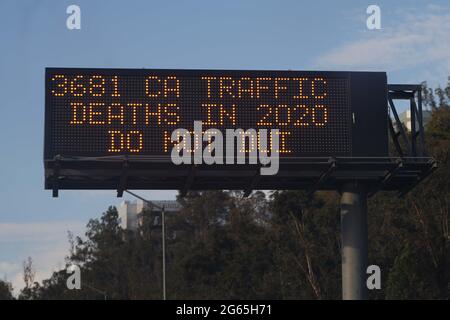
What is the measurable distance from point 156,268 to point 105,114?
282 ft

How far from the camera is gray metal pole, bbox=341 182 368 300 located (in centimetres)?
2328

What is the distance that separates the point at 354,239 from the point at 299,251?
43.8m

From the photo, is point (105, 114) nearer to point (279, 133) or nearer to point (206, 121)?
point (206, 121)

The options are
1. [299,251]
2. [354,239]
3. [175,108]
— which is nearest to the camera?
[175,108]

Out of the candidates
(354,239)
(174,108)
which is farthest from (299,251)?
(174,108)

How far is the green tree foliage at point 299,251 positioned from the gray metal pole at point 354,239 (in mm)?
24668

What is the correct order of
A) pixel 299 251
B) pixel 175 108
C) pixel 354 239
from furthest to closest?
pixel 299 251 → pixel 354 239 → pixel 175 108

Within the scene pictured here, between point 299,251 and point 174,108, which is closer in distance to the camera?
point 174,108

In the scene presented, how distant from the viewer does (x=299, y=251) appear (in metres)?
66.8

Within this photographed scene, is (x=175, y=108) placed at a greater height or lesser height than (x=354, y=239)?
greater

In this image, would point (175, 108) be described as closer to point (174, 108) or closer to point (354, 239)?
point (174, 108)

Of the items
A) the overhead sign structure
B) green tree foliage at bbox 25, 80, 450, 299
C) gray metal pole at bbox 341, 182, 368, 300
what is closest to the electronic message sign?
the overhead sign structure
